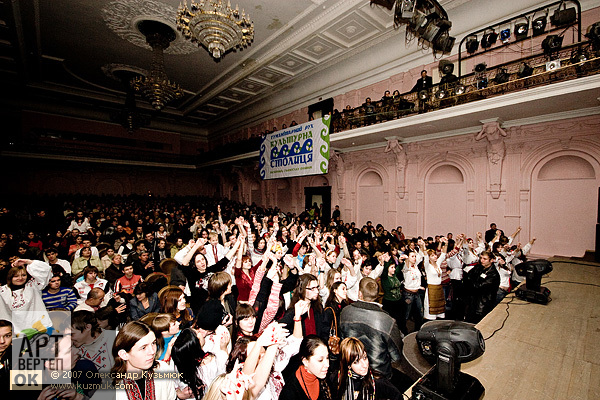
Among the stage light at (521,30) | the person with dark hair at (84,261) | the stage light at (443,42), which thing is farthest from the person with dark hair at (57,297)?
the stage light at (521,30)

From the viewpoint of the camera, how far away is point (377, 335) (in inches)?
95.8

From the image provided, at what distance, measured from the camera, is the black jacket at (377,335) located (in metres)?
2.42

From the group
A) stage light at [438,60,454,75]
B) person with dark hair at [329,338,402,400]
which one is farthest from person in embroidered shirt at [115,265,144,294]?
stage light at [438,60,454,75]

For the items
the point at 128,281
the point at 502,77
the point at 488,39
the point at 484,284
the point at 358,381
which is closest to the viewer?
the point at 358,381

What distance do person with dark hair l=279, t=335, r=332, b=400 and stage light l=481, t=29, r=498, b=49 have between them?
9.37m

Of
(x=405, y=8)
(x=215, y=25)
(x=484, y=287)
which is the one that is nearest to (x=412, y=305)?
(x=484, y=287)

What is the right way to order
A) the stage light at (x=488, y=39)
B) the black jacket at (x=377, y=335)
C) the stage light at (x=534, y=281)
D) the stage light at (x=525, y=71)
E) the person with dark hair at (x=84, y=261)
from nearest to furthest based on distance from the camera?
the black jacket at (x=377, y=335)
the stage light at (x=534, y=281)
the person with dark hair at (x=84, y=261)
the stage light at (x=525, y=71)
the stage light at (x=488, y=39)

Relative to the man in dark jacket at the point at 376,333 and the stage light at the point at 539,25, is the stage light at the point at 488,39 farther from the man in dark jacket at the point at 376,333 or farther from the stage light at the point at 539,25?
the man in dark jacket at the point at 376,333

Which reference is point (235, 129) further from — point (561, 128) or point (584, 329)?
point (584, 329)

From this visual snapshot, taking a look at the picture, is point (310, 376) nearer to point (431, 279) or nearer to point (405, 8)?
point (431, 279)

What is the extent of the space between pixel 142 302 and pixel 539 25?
1027 centimetres

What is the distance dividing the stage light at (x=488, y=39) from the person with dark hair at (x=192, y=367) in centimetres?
987

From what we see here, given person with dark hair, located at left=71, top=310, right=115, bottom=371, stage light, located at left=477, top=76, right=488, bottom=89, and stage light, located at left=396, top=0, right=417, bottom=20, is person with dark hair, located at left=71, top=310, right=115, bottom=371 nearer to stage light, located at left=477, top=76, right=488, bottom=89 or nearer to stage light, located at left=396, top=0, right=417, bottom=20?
stage light, located at left=396, top=0, right=417, bottom=20

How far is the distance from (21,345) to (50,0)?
10.7 meters
